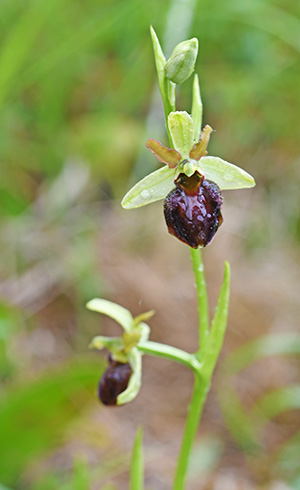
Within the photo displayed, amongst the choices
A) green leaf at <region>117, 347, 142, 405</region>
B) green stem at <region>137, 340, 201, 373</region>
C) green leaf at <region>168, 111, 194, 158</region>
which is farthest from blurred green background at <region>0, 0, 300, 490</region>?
green leaf at <region>168, 111, 194, 158</region>

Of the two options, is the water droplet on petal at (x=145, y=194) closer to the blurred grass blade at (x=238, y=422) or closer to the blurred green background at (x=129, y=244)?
the blurred green background at (x=129, y=244)

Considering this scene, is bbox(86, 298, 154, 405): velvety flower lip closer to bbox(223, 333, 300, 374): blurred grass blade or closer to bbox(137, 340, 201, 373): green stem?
bbox(137, 340, 201, 373): green stem

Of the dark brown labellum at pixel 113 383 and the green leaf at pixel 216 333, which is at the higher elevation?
the green leaf at pixel 216 333

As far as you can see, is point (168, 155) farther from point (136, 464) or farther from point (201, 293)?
point (136, 464)

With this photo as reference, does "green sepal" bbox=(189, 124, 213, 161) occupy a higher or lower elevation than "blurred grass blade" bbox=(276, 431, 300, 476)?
higher

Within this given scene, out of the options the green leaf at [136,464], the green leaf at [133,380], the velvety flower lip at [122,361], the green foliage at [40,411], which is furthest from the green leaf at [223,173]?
the green foliage at [40,411]
